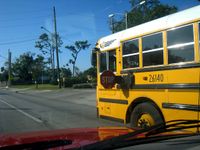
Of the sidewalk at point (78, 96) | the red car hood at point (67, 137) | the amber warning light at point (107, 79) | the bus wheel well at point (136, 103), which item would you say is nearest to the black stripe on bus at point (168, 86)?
the bus wheel well at point (136, 103)

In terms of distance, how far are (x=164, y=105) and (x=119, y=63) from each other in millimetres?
2348

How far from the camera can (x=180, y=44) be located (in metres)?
8.92

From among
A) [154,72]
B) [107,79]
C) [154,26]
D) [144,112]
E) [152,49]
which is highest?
[154,26]

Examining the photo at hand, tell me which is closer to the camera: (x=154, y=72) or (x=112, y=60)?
(x=154, y=72)

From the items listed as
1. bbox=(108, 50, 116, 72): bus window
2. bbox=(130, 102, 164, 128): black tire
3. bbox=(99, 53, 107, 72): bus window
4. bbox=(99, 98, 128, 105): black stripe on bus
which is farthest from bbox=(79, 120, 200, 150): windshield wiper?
bbox=(99, 53, 107, 72): bus window

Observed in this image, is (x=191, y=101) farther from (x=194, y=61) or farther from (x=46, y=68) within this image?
(x=46, y=68)

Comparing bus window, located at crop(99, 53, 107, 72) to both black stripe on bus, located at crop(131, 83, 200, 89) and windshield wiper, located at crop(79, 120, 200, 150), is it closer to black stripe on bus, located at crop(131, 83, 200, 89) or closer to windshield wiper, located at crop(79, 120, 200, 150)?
black stripe on bus, located at crop(131, 83, 200, 89)

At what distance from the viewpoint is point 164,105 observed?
30.5 ft

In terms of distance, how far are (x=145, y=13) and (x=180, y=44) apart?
59449 mm

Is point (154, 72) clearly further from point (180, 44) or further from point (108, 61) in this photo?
point (108, 61)

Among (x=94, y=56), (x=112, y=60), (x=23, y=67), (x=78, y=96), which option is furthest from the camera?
(x=23, y=67)

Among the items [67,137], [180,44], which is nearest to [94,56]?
[180,44]

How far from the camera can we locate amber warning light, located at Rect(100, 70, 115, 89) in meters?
11.4

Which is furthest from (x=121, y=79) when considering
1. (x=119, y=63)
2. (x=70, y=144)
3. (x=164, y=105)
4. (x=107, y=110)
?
(x=70, y=144)
